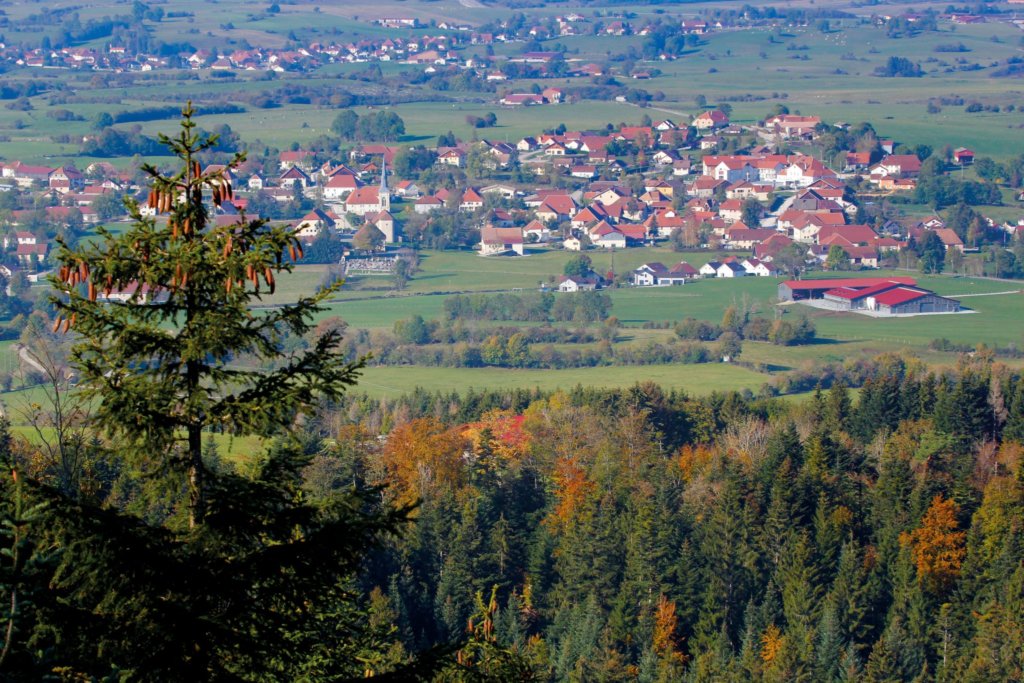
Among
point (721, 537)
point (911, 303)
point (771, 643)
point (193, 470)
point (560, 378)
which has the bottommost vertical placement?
point (911, 303)

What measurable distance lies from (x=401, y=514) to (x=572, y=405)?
30046 mm

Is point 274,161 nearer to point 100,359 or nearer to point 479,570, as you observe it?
point 479,570

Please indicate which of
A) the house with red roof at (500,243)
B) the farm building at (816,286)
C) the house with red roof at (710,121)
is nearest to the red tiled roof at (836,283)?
the farm building at (816,286)

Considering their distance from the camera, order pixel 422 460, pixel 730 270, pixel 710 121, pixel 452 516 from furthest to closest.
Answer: pixel 710 121
pixel 730 270
pixel 422 460
pixel 452 516

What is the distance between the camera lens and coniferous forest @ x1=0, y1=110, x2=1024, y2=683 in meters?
6.23

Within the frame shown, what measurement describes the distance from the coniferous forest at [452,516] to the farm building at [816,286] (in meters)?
13.9

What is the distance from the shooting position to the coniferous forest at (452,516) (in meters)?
6.23

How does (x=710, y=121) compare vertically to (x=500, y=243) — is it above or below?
above

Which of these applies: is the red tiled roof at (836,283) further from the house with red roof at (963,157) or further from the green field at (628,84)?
the green field at (628,84)

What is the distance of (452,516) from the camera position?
2919 centimetres

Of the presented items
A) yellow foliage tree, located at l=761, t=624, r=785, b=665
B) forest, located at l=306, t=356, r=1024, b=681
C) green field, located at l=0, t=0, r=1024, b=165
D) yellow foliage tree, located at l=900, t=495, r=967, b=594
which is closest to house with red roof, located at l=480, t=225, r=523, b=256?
green field, located at l=0, t=0, r=1024, b=165

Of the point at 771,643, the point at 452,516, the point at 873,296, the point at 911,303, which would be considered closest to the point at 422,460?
the point at 452,516

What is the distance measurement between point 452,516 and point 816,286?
119 ft

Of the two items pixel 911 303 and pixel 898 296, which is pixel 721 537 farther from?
pixel 898 296
